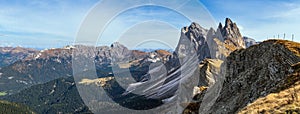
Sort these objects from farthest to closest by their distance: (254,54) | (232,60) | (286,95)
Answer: (232,60) < (254,54) < (286,95)

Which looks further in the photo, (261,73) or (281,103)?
(261,73)

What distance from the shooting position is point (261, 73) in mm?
32531

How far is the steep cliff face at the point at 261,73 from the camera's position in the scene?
2843cm

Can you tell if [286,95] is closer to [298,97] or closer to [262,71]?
[298,97]

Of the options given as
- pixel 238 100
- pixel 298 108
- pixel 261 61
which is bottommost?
pixel 238 100

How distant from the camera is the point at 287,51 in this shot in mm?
31469

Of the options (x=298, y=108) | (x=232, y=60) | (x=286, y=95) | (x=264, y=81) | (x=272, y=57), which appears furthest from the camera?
(x=232, y=60)

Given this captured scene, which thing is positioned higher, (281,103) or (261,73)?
(261,73)

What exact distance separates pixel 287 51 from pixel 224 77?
1566 cm

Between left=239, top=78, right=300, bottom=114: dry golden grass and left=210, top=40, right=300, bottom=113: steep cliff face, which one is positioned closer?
left=239, top=78, right=300, bottom=114: dry golden grass

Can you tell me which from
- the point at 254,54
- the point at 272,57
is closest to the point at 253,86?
the point at 272,57

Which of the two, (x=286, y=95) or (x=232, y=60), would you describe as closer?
(x=286, y=95)

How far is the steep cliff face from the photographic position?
28.4m

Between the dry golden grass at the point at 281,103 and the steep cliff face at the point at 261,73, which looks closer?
the dry golden grass at the point at 281,103
